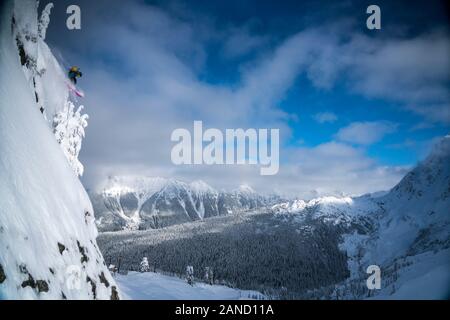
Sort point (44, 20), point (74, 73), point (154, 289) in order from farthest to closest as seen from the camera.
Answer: point (154, 289) → point (74, 73) → point (44, 20)

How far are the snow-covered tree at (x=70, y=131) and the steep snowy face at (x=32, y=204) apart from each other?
5.65 metres

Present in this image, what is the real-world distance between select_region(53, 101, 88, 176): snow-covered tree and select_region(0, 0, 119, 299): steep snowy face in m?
5.65

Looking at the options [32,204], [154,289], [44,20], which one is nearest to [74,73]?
[44,20]

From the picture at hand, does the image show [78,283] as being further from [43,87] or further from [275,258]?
[275,258]

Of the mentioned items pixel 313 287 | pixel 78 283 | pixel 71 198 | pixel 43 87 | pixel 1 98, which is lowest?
pixel 313 287

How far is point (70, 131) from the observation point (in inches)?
978

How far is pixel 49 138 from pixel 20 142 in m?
4.76

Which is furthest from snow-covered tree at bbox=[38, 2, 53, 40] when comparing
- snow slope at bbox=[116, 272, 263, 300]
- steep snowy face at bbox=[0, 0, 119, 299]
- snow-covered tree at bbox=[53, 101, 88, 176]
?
snow slope at bbox=[116, 272, 263, 300]

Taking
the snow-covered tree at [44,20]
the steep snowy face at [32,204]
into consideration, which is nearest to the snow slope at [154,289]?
the steep snowy face at [32,204]

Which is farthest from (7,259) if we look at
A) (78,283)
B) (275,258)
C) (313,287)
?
(275,258)

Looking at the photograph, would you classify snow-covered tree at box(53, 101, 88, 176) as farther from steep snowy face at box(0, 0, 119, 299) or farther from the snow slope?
the snow slope

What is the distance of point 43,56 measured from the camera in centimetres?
2212

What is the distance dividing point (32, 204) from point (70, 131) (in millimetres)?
14128

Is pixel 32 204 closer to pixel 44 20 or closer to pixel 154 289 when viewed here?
pixel 44 20
